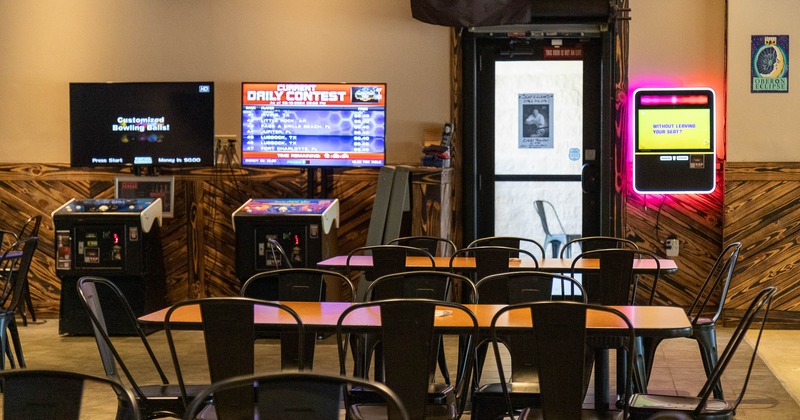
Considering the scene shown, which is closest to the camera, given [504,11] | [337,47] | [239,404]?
[239,404]

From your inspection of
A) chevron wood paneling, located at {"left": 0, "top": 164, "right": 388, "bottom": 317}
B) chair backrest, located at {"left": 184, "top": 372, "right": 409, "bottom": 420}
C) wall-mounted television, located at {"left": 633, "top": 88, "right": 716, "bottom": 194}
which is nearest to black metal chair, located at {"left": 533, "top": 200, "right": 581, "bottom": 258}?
wall-mounted television, located at {"left": 633, "top": 88, "right": 716, "bottom": 194}

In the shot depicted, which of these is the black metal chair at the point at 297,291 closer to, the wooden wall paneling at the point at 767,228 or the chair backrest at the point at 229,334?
the chair backrest at the point at 229,334

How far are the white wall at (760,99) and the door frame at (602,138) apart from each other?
2.86ft

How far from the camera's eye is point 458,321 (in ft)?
12.5

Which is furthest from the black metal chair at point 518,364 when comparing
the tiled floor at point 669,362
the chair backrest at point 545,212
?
the chair backrest at point 545,212

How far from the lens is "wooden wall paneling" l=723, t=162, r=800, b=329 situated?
8094 mm

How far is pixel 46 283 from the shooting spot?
883 cm

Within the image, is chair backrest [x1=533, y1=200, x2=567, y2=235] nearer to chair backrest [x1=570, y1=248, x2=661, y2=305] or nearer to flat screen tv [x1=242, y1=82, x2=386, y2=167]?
flat screen tv [x1=242, y1=82, x2=386, y2=167]

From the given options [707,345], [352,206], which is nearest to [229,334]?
[707,345]

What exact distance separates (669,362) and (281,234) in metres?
2.94

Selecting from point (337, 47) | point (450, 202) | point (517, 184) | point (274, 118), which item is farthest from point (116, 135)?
point (517, 184)

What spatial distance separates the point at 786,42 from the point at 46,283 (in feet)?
20.9

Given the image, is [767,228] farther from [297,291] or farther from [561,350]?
[561,350]

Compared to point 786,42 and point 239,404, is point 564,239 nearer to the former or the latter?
point 786,42
